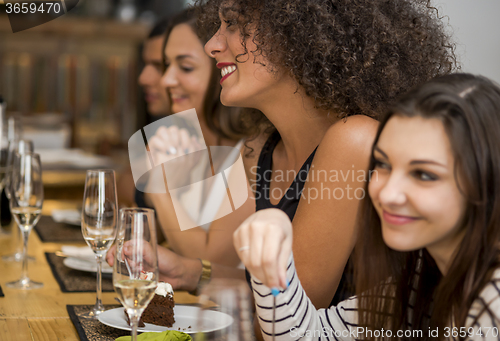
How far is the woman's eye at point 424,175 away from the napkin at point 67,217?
1340 mm

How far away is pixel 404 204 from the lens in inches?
26.6

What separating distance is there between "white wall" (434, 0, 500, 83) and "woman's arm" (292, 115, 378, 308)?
2014 mm

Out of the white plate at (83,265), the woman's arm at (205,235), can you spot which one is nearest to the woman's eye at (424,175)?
the white plate at (83,265)

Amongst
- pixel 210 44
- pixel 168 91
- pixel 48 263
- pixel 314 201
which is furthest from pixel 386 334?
pixel 168 91

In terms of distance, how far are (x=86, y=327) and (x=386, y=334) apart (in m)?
0.50

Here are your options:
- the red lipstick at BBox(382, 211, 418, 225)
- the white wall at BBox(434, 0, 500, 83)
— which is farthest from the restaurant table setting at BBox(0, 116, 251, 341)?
the white wall at BBox(434, 0, 500, 83)

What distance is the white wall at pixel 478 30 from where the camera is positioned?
2770 mm

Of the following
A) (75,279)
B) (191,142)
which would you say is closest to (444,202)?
(75,279)

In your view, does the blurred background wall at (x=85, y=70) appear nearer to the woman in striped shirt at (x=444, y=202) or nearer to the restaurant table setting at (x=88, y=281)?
the restaurant table setting at (x=88, y=281)

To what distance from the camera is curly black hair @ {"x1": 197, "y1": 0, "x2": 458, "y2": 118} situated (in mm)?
1070

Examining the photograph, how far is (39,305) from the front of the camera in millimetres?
1022

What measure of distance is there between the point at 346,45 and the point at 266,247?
59 cm

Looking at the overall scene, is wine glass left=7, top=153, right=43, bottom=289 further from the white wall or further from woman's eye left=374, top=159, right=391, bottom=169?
the white wall

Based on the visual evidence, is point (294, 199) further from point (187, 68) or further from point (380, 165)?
point (187, 68)
